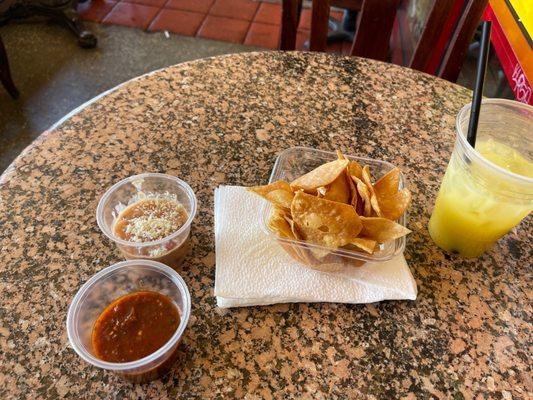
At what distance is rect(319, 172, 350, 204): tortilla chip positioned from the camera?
739 millimetres

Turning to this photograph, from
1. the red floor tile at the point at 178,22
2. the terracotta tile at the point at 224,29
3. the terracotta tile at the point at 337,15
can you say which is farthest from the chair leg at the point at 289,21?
the terracotta tile at the point at 337,15

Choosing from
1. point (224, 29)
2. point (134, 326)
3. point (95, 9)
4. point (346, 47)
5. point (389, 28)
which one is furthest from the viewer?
point (95, 9)

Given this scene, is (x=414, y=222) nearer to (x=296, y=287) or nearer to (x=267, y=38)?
(x=296, y=287)

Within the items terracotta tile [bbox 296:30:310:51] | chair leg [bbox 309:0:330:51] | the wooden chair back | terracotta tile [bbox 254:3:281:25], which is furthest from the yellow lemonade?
terracotta tile [bbox 254:3:281:25]

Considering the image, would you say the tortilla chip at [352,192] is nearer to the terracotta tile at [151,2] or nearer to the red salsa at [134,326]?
the red salsa at [134,326]

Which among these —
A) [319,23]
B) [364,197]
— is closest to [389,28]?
[319,23]

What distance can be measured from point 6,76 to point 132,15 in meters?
0.98

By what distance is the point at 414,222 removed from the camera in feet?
2.90

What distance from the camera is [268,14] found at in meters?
2.98

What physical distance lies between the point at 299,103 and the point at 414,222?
1.40 ft

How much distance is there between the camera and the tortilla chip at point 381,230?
693 mm

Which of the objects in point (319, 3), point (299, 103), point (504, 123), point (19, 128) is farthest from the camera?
point (19, 128)

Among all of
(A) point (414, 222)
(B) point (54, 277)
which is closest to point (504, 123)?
(A) point (414, 222)

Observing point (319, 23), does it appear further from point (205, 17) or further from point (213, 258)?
point (205, 17)
